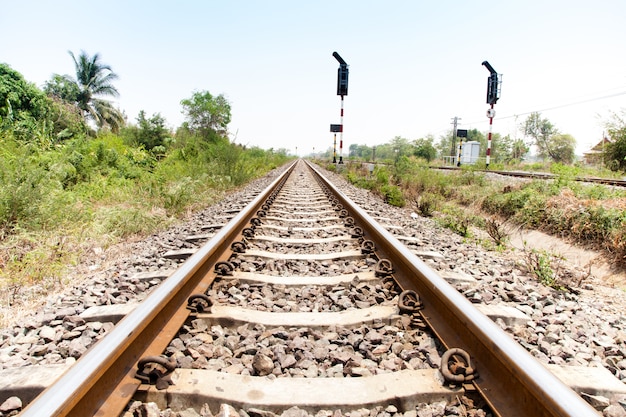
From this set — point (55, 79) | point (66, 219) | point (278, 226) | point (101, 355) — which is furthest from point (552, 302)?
point (55, 79)

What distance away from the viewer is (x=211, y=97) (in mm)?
51094

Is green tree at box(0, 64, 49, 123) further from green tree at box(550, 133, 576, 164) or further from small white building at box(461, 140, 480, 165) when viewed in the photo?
green tree at box(550, 133, 576, 164)

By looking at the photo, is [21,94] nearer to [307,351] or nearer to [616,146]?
[307,351]

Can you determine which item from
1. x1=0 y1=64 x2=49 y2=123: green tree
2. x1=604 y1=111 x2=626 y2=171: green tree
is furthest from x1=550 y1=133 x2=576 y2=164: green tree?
x1=0 y1=64 x2=49 y2=123: green tree

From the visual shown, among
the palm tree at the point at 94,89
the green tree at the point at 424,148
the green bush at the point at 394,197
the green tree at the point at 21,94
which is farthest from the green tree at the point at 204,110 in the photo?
the green bush at the point at 394,197

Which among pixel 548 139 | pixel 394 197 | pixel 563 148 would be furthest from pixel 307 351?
pixel 548 139

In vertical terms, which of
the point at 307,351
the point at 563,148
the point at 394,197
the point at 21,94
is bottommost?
the point at 307,351

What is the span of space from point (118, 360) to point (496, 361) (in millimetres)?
1425

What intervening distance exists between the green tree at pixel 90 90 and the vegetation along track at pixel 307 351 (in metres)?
43.4

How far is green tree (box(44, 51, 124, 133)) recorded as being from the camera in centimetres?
4212

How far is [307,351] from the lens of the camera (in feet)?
5.66

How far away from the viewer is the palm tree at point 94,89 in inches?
1690

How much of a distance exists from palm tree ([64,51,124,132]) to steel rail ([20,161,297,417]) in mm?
45992

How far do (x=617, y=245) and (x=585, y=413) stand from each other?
3.92 metres
